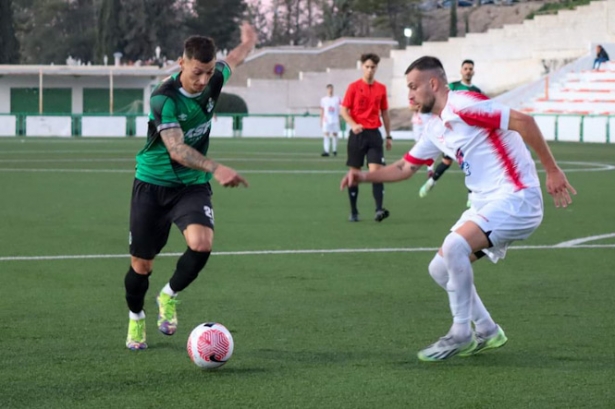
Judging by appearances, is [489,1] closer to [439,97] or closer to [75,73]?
[75,73]

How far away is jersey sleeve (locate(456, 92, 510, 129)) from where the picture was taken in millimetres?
7383

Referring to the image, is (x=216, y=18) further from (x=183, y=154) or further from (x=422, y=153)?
(x=183, y=154)

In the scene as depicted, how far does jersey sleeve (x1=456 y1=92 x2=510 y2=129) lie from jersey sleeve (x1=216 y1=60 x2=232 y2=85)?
6.11ft

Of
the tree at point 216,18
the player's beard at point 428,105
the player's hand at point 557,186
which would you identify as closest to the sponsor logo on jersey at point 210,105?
the player's beard at point 428,105

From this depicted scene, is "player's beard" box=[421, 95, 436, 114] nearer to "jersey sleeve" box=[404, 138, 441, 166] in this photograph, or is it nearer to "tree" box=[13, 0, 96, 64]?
"jersey sleeve" box=[404, 138, 441, 166]

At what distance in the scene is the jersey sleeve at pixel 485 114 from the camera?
291 inches

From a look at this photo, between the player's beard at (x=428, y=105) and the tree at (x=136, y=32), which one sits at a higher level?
the tree at (x=136, y=32)

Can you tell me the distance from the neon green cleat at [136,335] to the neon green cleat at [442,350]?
1766mm

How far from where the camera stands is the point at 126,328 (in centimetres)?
851

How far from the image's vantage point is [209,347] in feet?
23.3

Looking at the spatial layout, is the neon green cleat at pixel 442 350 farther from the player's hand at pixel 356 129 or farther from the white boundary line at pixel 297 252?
the player's hand at pixel 356 129

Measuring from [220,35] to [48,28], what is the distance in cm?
2280

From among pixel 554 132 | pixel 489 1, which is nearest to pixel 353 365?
pixel 554 132

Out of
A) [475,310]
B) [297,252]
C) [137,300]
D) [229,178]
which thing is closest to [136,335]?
[137,300]
